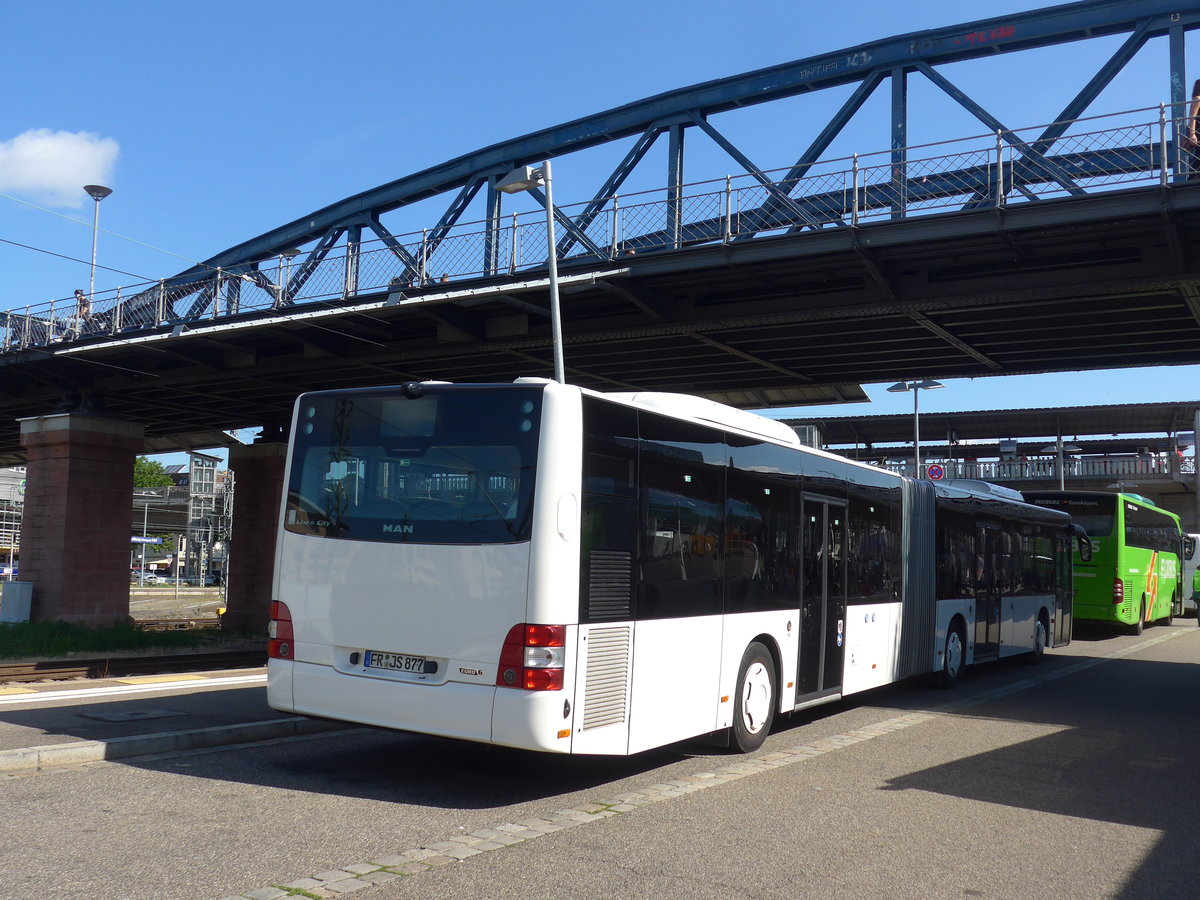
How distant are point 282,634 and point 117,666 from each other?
14.1 meters

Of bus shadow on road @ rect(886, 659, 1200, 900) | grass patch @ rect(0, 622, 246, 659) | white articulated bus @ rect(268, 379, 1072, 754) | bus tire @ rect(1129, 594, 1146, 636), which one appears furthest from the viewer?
bus tire @ rect(1129, 594, 1146, 636)

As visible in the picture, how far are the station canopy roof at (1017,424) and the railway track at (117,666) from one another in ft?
157

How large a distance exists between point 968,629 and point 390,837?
39.4 feet

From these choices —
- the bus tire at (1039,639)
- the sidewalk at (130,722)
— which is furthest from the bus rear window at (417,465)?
the bus tire at (1039,639)

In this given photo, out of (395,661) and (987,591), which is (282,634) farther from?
(987,591)

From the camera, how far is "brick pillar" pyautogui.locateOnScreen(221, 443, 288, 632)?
3759 cm

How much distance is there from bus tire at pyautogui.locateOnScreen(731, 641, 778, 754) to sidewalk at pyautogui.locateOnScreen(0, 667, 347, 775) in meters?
3.52

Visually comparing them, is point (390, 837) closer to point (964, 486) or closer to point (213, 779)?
point (213, 779)

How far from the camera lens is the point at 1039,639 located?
20016 mm

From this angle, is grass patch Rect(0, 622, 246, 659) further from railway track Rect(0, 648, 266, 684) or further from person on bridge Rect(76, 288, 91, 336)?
person on bridge Rect(76, 288, 91, 336)

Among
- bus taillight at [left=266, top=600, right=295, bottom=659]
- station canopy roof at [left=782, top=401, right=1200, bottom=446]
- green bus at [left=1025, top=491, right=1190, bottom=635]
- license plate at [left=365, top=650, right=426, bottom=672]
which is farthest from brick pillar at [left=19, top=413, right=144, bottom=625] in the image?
station canopy roof at [left=782, top=401, right=1200, bottom=446]

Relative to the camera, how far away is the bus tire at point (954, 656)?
15352 mm

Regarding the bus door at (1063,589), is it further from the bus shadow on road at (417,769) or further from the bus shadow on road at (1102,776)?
the bus shadow on road at (417,769)

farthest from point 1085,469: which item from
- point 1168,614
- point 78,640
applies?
point 78,640
